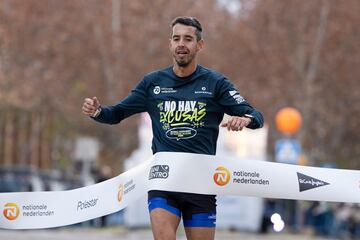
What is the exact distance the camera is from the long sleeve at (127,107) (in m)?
8.97

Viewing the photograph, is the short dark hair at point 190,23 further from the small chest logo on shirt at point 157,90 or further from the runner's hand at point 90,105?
the runner's hand at point 90,105

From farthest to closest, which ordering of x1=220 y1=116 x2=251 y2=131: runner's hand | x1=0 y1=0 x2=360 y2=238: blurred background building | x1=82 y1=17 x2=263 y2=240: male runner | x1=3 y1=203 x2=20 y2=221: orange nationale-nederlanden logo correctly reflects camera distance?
1. x1=0 y1=0 x2=360 y2=238: blurred background building
2. x1=3 y1=203 x2=20 y2=221: orange nationale-nederlanden logo
3. x1=82 y1=17 x2=263 y2=240: male runner
4. x1=220 y1=116 x2=251 y2=131: runner's hand

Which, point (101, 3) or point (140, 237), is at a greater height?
point (101, 3)

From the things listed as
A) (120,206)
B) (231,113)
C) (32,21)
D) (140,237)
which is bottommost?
(140,237)

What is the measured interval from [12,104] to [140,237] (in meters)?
33.8

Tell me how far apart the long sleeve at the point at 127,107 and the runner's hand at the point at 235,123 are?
839mm

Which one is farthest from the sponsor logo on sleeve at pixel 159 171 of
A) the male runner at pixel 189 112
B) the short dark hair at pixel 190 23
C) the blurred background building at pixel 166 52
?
the blurred background building at pixel 166 52

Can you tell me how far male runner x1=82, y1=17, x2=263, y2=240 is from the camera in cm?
859

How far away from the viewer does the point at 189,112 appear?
8.68 metres

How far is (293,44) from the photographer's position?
51000mm

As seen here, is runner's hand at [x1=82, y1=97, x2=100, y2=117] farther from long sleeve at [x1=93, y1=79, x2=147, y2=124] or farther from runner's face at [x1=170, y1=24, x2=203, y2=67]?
runner's face at [x1=170, y1=24, x2=203, y2=67]

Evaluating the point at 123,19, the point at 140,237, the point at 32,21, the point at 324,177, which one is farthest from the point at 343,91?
the point at 324,177

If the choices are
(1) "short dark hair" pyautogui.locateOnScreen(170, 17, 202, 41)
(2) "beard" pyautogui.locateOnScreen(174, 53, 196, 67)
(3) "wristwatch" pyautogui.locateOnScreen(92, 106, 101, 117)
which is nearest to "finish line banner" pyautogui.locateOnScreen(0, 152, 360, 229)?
(3) "wristwatch" pyautogui.locateOnScreen(92, 106, 101, 117)

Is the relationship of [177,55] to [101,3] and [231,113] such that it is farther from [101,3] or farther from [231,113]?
[101,3]
